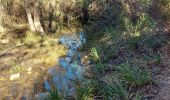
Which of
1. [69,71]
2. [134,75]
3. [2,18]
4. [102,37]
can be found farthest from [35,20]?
[134,75]

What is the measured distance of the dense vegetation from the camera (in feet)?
24.3

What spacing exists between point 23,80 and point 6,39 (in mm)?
4891

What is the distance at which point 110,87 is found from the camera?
24.1 feet

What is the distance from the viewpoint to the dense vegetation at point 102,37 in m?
7.41

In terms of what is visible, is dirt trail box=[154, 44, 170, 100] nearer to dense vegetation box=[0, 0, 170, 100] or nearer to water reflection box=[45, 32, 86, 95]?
dense vegetation box=[0, 0, 170, 100]

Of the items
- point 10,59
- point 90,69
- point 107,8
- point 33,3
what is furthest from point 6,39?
point 90,69

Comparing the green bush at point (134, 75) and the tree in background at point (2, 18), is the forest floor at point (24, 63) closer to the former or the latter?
the tree in background at point (2, 18)

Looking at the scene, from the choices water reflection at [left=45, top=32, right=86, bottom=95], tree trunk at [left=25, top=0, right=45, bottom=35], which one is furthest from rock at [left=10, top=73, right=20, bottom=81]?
tree trunk at [left=25, top=0, right=45, bottom=35]

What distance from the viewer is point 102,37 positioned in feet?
39.5

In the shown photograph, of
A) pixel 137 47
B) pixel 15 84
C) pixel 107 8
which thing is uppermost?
pixel 107 8

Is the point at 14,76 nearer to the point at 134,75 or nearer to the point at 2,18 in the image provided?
the point at 134,75

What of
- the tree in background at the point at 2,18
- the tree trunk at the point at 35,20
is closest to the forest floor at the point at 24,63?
the tree trunk at the point at 35,20

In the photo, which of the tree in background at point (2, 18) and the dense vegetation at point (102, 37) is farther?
the tree in background at point (2, 18)

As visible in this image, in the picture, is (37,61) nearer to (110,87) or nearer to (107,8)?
(107,8)
